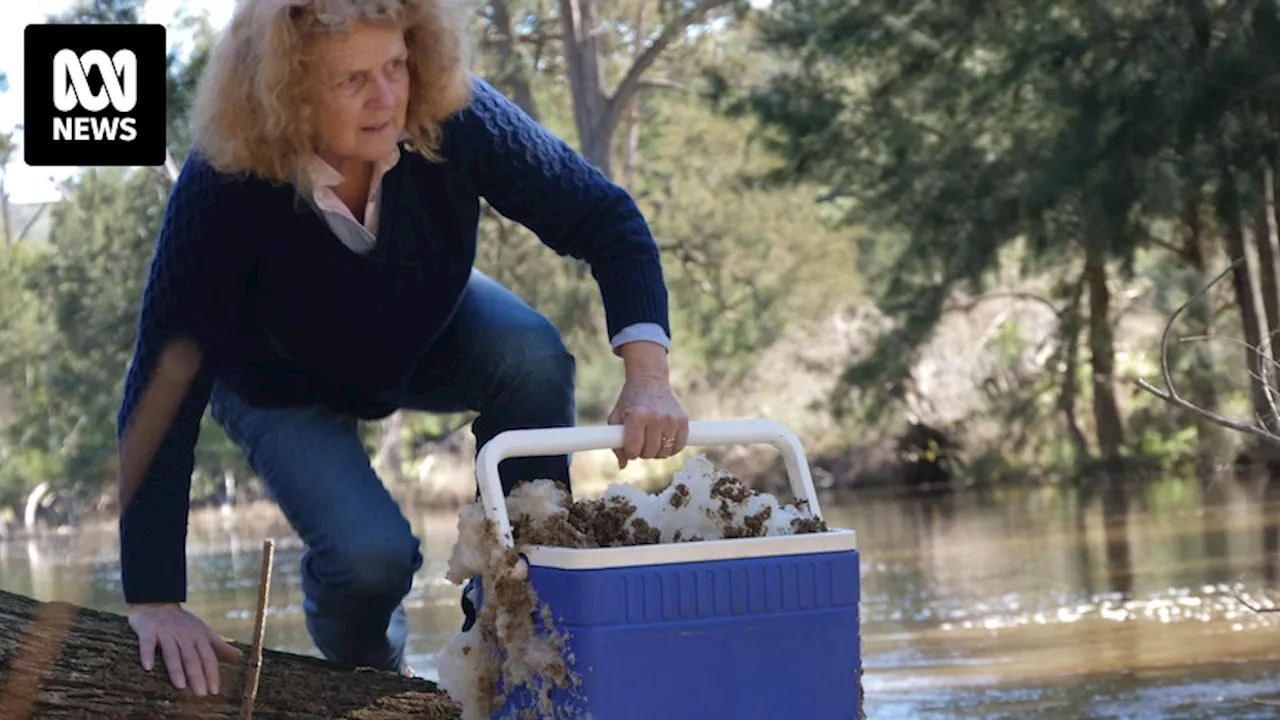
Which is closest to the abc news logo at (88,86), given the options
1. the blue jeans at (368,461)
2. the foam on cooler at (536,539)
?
the blue jeans at (368,461)

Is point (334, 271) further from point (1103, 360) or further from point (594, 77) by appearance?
point (594, 77)

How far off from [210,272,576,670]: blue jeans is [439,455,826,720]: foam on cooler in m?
0.47

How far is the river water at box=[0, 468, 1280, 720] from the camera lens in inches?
154

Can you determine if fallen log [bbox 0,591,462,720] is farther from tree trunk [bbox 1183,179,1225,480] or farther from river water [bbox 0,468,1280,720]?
tree trunk [bbox 1183,179,1225,480]

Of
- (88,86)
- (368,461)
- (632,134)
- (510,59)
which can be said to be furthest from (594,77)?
(368,461)

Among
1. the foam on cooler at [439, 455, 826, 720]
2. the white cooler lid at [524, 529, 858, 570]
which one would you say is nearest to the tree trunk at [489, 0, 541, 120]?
the foam on cooler at [439, 455, 826, 720]

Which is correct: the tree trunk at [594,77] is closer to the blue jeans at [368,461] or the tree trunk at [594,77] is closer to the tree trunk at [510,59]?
the tree trunk at [510,59]

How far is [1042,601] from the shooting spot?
573 cm

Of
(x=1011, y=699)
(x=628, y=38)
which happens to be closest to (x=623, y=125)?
(x=628, y=38)

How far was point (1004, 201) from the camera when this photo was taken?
12.2 metres

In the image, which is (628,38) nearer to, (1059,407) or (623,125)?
(623,125)

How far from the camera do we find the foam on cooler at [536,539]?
1987 mm

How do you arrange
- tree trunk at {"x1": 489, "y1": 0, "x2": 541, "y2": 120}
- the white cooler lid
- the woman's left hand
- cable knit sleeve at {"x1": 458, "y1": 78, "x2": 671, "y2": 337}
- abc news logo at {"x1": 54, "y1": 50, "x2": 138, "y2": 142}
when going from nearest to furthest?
the white cooler lid
the woman's left hand
cable knit sleeve at {"x1": 458, "y1": 78, "x2": 671, "y2": 337}
abc news logo at {"x1": 54, "y1": 50, "x2": 138, "y2": 142}
tree trunk at {"x1": 489, "y1": 0, "x2": 541, "y2": 120}

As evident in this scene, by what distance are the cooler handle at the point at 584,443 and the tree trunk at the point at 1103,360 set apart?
11886mm
